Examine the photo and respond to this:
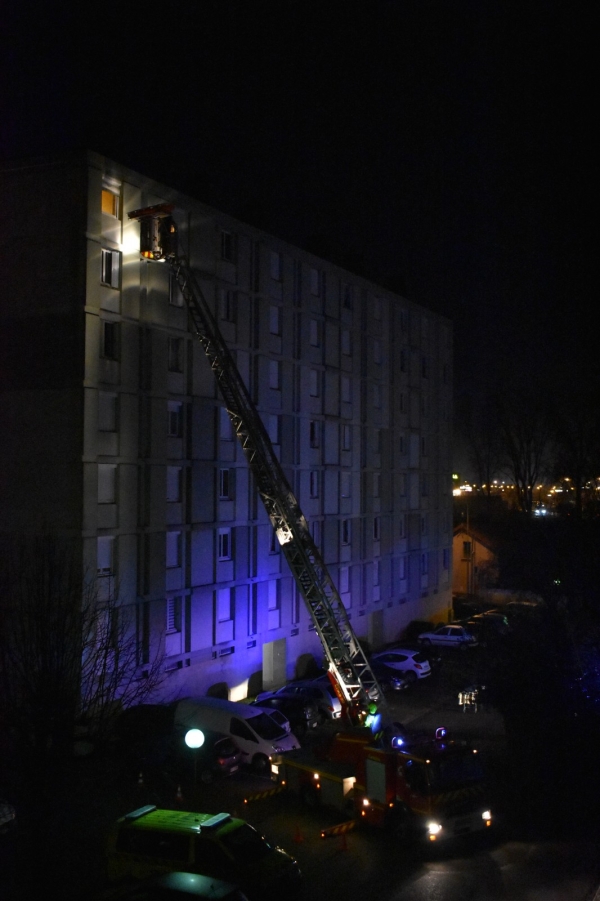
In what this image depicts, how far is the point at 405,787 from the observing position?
14648mm

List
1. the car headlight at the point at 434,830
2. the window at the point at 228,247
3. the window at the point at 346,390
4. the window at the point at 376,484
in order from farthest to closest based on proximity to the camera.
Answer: the window at the point at 376,484
the window at the point at 346,390
the window at the point at 228,247
the car headlight at the point at 434,830

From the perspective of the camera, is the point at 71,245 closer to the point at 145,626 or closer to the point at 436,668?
the point at 145,626

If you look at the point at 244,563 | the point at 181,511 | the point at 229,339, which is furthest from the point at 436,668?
the point at 229,339

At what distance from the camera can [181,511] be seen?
23219 mm

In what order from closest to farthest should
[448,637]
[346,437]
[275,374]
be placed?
[275,374], [346,437], [448,637]

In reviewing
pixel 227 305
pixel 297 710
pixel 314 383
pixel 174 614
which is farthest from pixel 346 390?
pixel 297 710

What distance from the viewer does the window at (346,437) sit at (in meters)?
31.3

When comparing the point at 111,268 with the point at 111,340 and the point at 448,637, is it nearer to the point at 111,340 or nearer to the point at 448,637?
the point at 111,340

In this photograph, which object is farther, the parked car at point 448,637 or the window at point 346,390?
the parked car at point 448,637

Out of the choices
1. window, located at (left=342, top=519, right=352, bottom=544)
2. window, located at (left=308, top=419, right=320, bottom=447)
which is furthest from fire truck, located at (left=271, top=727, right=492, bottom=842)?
window, located at (left=342, top=519, right=352, bottom=544)

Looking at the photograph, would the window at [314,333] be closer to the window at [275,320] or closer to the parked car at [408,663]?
the window at [275,320]

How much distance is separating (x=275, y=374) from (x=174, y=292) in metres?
5.58

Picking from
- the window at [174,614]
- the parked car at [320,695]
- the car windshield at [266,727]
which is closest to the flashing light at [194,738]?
the car windshield at [266,727]

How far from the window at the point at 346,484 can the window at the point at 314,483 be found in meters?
1.64
